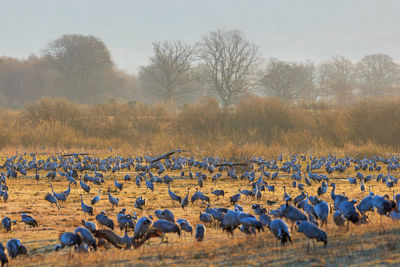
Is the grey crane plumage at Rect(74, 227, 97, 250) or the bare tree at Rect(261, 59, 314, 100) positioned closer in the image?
the grey crane plumage at Rect(74, 227, 97, 250)

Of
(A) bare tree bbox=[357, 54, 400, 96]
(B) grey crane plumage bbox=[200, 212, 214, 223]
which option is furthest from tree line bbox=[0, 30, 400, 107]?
(B) grey crane plumage bbox=[200, 212, 214, 223]

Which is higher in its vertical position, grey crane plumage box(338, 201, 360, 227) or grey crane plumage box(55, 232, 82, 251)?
grey crane plumage box(338, 201, 360, 227)

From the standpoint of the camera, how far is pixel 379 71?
80.2 metres

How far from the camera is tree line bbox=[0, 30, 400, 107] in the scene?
50.9 m

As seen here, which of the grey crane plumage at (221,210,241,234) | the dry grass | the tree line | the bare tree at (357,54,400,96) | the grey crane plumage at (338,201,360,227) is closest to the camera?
the grey crane plumage at (338,201,360,227)

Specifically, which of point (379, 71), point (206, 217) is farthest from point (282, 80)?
point (206, 217)

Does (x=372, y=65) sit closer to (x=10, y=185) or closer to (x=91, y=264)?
(x=10, y=185)

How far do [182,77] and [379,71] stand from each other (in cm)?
4210

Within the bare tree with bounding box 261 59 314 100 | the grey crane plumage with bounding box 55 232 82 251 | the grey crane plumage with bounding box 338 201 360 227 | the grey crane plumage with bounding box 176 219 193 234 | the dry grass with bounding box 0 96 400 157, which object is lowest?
the grey crane plumage with bounding box 176 219 193 234

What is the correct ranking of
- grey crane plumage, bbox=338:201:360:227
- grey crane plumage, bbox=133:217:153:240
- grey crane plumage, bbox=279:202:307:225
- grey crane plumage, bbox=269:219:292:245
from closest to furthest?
grey crane plumage, bbox=269:219:292:245, grey crane plumage, bbox=133:217:153:240, grey crane plumage, bbox=338:201:360:227, grey crane plumage, bbox=279:202:307:225

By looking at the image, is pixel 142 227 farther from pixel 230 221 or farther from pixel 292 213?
pixel 292 213

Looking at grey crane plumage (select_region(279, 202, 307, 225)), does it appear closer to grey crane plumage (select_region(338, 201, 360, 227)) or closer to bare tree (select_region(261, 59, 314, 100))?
grey crane plumage (select_region(338, 201, 360, 227))

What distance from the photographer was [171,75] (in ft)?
185

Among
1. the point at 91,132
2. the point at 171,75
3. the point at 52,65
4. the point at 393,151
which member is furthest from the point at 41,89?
the point at 393,151
